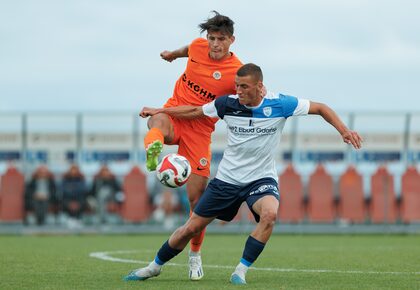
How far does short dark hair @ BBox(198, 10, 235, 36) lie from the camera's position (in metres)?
9.38

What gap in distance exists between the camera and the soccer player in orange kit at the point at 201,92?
9.45 metres

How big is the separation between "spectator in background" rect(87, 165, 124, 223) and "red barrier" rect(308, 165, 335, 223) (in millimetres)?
4538

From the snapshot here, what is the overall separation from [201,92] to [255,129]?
128 cm

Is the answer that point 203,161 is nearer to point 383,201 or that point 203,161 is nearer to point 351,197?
point 351,197

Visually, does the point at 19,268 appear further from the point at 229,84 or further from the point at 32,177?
the point at 32,177

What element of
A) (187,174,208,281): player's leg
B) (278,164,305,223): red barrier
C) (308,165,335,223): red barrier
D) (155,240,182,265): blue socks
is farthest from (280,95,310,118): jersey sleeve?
(308,165,335,223): red barrier

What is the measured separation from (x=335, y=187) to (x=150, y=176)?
448 centimetres

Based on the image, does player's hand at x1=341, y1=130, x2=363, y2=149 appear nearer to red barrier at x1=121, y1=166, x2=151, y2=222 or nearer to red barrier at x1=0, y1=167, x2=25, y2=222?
red barrier at x1=121, y1=166, x2=151, y2=222

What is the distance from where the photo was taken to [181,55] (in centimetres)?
1023

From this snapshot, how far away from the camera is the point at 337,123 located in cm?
859

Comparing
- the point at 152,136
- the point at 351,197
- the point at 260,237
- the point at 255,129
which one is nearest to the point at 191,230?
the point at 260,237

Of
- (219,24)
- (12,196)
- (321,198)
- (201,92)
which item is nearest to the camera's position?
(219,24)

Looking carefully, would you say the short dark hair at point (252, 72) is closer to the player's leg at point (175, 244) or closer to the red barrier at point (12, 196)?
the player's leg at point (175, 244)

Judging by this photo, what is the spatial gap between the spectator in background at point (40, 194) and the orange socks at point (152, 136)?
45.0 feet
